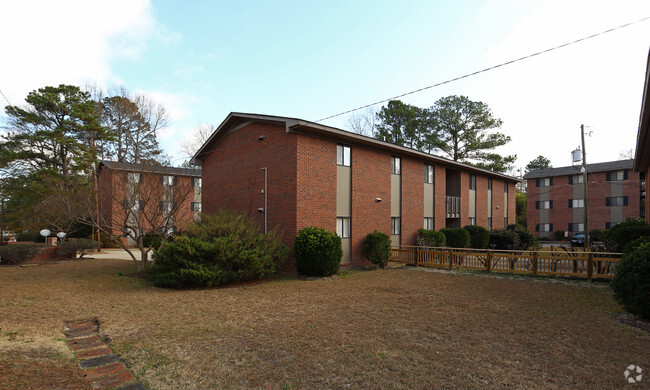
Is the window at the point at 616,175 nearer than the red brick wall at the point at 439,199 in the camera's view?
No

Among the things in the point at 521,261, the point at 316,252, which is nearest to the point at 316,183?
the point at 316,252

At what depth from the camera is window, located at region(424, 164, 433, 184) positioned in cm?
2078

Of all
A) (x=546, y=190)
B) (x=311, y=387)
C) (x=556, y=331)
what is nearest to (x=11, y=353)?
(x=311, y=387)

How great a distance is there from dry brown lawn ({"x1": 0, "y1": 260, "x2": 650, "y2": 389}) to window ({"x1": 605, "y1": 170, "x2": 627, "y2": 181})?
37185mm

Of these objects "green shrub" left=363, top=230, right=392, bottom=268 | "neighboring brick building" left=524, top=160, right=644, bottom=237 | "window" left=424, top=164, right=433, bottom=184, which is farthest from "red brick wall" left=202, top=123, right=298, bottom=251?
"neighboring brick building" left=524, top=160, right=644, bottom=237

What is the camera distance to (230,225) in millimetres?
11695

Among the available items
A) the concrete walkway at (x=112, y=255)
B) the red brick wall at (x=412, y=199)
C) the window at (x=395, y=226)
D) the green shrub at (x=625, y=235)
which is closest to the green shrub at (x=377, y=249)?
the window at (x=395, y=226)

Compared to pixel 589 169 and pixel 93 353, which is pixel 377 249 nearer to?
pixel 93 353

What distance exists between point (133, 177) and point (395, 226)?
12978 mm

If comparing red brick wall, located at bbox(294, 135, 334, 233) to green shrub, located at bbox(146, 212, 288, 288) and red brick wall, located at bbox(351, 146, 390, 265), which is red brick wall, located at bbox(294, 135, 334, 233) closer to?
red brick wall, located at bbox(351, 146, 390, 265)

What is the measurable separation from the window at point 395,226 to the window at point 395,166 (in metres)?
2.53

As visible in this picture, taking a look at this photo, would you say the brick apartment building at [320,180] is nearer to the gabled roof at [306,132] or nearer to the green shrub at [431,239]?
the gabled roof at [306,132]

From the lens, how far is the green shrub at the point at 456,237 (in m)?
20.7

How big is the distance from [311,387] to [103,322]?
16.7 ft
